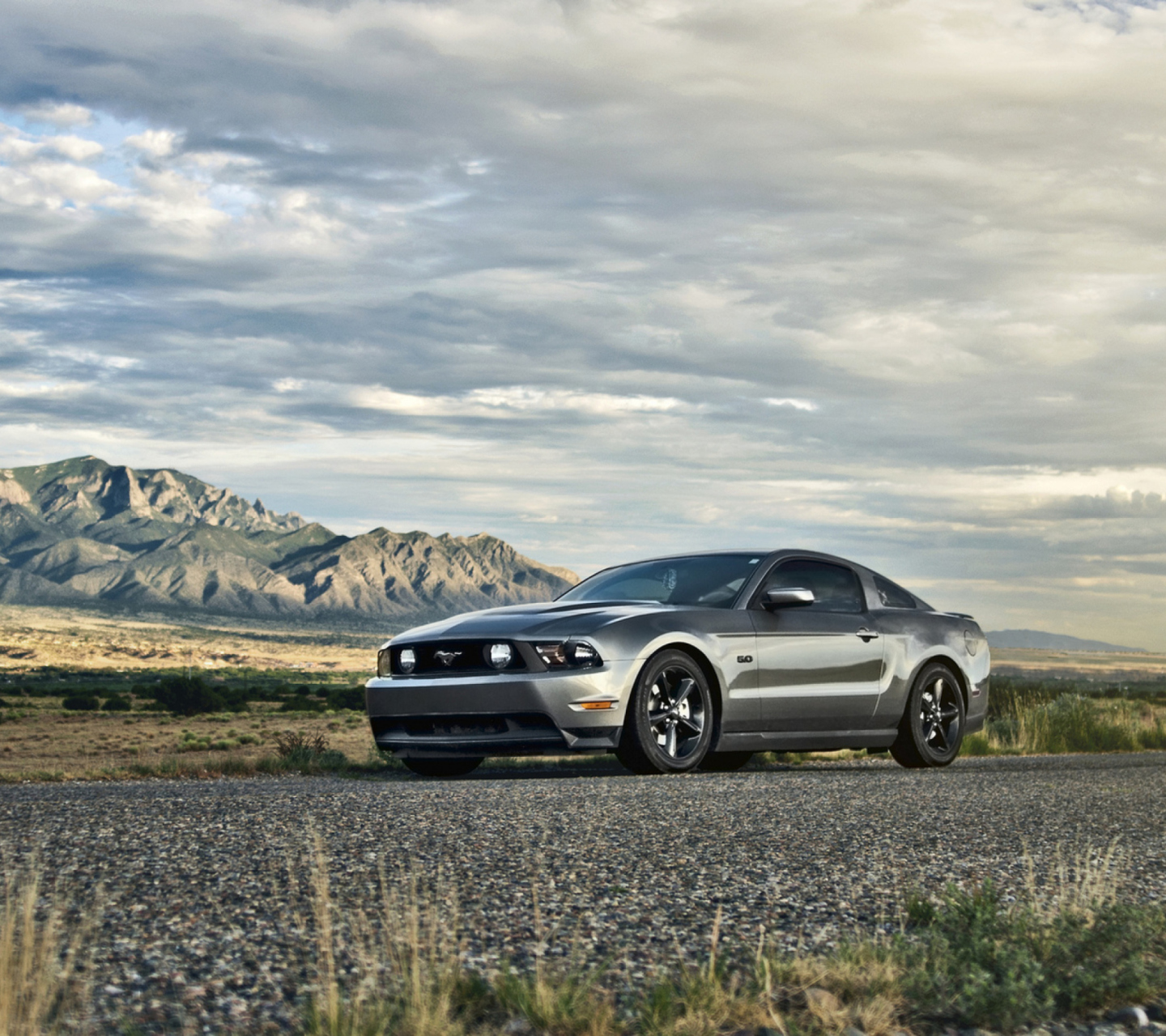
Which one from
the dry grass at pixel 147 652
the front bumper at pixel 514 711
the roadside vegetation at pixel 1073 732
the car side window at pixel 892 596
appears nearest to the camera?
the front bumper at pixel 514 711

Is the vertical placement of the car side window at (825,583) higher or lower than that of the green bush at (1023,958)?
higher

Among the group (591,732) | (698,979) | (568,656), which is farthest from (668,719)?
(698,979)

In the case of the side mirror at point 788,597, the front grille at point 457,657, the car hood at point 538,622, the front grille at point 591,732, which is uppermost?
the side mirror at point 788,597

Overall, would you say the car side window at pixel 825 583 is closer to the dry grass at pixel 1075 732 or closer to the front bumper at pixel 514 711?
the front bumper at pixel 514 711

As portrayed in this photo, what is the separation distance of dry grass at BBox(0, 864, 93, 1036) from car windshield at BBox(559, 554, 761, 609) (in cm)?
609

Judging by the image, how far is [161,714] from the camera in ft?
207

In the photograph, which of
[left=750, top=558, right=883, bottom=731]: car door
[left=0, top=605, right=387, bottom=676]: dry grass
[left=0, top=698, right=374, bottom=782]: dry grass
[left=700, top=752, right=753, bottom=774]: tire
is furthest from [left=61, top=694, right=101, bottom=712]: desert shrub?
[left=750, top=558, right=883, bottom=731]: car door

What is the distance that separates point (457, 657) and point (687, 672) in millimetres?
1530

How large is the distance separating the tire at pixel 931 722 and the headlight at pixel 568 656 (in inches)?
129

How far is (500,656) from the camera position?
836 centimetres

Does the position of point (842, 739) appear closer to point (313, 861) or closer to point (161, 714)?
point (313, 861)

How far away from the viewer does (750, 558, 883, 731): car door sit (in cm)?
914

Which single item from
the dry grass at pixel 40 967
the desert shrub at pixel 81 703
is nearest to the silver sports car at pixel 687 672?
the dry grass at pixel 40 967

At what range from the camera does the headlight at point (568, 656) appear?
8203 mm
